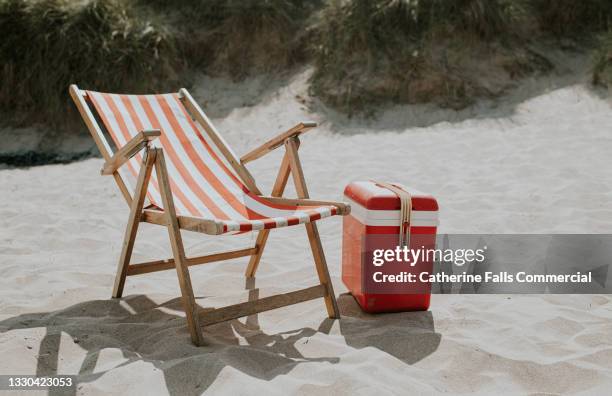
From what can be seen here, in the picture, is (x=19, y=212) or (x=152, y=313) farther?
(x=19, y=212)

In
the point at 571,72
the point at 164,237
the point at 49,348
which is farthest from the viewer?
the point at 571,72

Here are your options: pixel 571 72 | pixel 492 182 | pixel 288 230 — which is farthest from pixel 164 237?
pixel 571 72

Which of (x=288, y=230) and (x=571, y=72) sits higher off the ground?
(x=571, y=72)

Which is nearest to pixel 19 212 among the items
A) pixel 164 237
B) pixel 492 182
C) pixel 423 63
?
pixel 164 237

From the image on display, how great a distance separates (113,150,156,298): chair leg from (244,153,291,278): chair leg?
580 mm

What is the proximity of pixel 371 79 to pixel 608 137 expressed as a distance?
2534mm

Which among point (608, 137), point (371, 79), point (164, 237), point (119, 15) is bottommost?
point (164, 237)

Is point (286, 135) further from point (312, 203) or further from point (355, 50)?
point (355, 50)

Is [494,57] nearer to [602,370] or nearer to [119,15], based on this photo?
[119,15]

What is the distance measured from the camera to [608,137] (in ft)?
15.3

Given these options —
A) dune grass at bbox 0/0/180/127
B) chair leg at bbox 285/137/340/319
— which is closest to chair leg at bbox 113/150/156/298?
chair leg at bbox 285/137/340/319

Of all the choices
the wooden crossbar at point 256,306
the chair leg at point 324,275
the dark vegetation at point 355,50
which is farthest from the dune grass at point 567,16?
the wooden crossbar at point 256,306

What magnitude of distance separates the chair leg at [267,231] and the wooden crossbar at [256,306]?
418 mm

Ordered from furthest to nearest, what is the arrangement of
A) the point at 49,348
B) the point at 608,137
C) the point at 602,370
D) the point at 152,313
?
the point at 608,137
the point at 152,313
the point at 49,348
the point at 602,370
